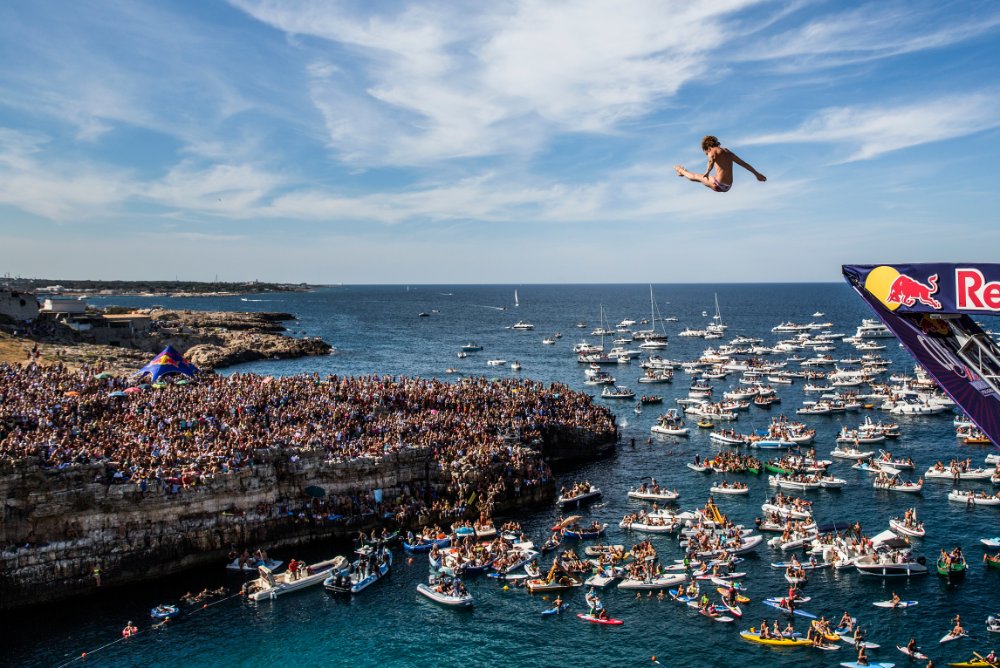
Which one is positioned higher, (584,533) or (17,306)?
(17,306)

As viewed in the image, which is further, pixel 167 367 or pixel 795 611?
pixel 167 367

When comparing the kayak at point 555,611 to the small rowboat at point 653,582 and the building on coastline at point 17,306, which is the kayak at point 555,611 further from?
the building on coastline at point 17,306

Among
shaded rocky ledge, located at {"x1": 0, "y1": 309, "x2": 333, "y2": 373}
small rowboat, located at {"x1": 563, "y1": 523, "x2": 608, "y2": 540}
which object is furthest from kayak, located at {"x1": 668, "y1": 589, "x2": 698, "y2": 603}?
shaded rocky ledge, located at {"x1": 0, "y1": 309, "x2": 333, "y2": 373}

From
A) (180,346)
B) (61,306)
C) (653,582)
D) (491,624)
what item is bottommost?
(491,624)

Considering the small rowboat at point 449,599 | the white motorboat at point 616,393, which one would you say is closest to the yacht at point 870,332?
the white motorboat at point 616,393

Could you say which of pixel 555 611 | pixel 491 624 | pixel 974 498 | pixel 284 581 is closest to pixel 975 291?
pixel 555 611

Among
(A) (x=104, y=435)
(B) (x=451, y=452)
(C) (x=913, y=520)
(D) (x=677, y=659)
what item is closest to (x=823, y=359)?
(C) (x=913, y=520)

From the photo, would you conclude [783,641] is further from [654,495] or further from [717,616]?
[654,495]
